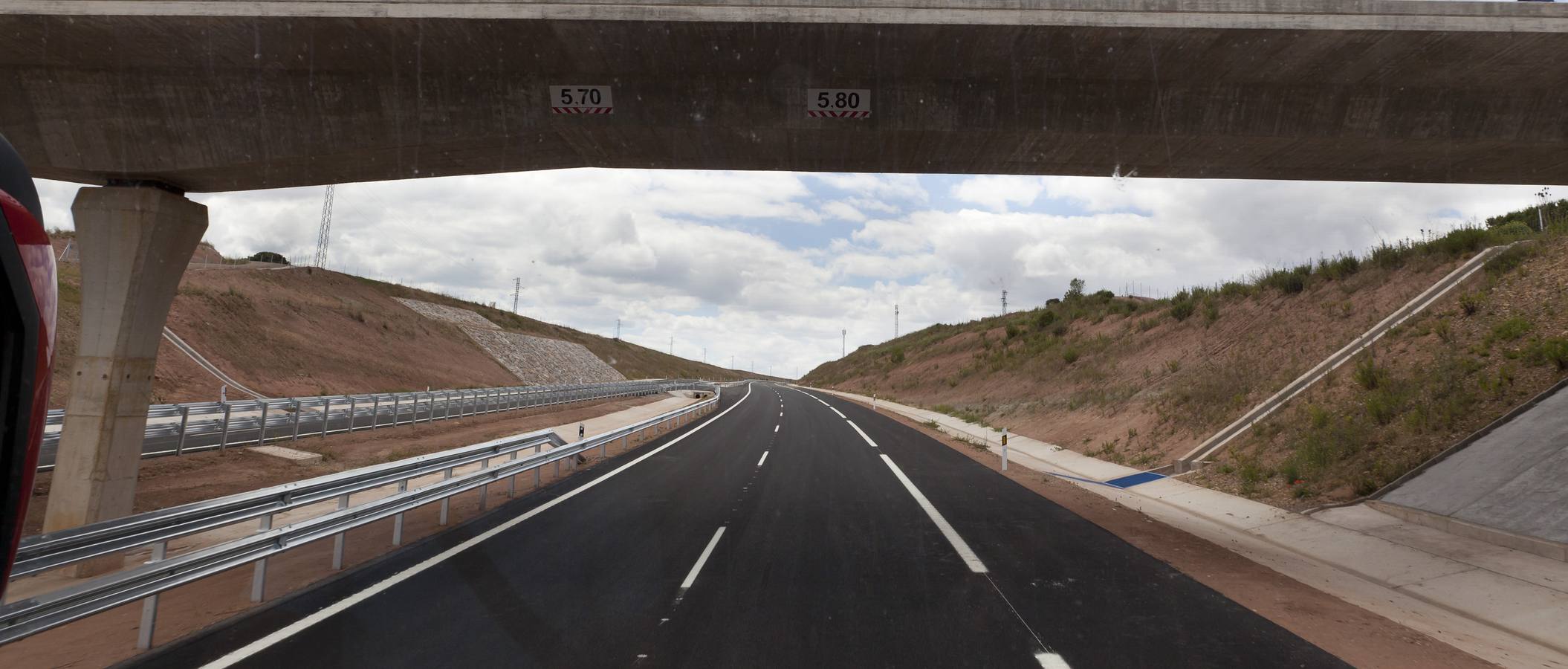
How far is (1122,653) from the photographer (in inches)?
210

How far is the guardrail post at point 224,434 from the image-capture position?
55.8 ft

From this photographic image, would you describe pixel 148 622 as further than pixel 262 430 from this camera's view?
No

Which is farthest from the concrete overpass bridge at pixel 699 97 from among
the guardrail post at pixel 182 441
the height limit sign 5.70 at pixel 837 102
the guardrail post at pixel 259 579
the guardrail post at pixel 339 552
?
the guardrail post at pixel 182 441

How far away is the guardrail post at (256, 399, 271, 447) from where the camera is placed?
59.0 feet

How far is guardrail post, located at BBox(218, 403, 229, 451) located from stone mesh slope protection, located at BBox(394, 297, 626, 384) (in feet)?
195

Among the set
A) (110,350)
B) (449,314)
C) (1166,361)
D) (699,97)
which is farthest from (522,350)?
(699,97)

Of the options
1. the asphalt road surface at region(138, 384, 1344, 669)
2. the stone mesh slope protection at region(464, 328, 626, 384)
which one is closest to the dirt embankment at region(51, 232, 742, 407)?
the stone mesh slope protection at region(464, 328, 626, 384)

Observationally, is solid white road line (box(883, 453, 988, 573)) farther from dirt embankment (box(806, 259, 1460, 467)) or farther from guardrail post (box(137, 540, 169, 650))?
guardrail post (box(137, 540, 169, 650))

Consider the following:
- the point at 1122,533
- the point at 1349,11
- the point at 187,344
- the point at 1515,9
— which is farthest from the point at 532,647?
the point at 187,344

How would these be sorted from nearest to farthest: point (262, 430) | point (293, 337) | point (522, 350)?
point (262, 430) < point (293, 337) < point (522, 350)

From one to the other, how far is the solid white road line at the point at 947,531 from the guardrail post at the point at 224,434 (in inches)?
636

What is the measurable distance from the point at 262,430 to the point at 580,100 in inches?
599

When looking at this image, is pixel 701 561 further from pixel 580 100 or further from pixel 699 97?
pixel 580 100

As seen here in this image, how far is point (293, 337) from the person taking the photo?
4859cm
